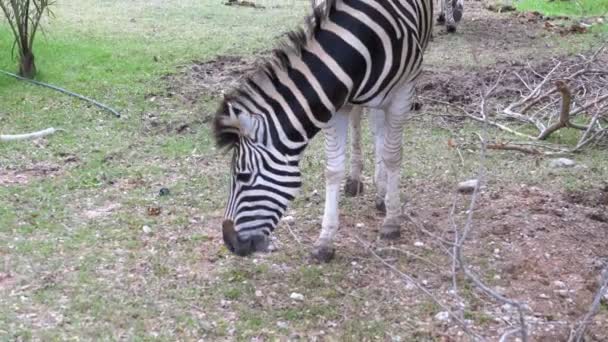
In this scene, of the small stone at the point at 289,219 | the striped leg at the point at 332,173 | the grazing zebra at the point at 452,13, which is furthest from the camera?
the grazing zebra at the point at 452,13

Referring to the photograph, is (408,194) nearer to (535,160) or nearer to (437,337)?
(535,160)

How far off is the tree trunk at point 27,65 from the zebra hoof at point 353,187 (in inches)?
199

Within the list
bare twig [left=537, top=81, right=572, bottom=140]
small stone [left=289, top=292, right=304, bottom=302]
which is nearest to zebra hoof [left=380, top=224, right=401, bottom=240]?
small stone [left=289, top=292, right=304, bottom=302]

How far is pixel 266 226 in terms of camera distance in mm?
3883

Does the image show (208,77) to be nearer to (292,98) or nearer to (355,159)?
(355,159)

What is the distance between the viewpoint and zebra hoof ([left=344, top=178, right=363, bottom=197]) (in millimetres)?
5559

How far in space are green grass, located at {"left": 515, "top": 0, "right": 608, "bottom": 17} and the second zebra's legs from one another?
32.4 feet

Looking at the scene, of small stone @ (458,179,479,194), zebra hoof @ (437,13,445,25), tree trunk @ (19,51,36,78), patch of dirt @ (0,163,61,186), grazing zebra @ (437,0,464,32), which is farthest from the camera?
zebra hoof @ (437,13,445,25)

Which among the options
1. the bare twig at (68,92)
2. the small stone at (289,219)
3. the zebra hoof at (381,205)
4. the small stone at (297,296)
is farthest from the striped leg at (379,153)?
the bare twig at (68,92)

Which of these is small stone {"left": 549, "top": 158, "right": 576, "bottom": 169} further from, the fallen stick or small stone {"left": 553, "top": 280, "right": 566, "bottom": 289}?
the fallen stick

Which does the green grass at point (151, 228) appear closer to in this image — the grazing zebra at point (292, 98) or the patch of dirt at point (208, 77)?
the patch of dirt at point (208, 77)

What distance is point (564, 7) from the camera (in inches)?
593

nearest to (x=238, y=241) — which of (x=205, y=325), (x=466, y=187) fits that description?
(x=205, y=325)

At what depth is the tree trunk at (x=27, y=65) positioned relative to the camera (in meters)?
8.54
